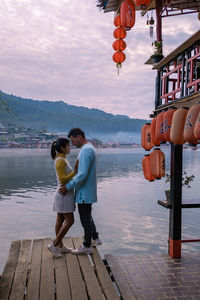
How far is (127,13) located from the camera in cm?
566

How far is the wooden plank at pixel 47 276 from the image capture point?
3311mm

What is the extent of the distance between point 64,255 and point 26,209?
42.4 ft

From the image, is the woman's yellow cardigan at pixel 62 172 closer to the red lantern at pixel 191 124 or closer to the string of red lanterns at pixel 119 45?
the red lantern at pixel 191 124

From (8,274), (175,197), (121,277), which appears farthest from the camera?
(175,197)

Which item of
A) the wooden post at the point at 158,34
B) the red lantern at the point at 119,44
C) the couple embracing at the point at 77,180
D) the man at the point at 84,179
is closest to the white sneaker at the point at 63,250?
the couple embracing at the point at 77,180

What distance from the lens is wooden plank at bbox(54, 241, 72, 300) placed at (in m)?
3.27

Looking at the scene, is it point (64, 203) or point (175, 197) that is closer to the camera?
point (64, 203)

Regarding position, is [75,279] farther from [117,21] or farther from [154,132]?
[117,21]

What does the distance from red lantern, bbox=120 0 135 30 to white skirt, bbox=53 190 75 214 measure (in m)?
3.79

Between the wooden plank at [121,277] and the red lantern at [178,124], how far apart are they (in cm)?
222

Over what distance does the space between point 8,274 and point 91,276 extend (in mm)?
1153

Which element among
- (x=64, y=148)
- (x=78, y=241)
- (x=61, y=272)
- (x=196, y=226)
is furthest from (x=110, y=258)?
(x=196, y=226)

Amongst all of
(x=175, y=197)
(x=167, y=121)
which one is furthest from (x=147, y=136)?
(x=175, y=197)

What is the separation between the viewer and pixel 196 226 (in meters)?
13.3
